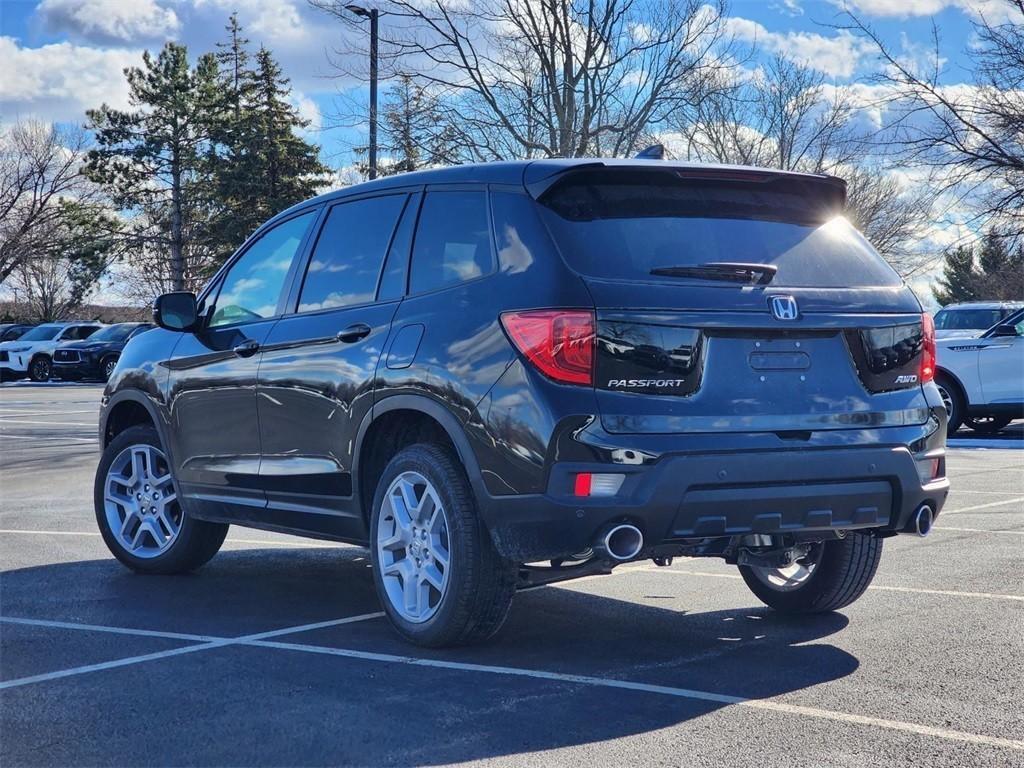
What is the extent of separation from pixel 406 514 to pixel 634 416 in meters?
1.19

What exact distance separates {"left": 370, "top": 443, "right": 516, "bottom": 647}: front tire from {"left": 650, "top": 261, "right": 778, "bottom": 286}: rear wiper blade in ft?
3.61

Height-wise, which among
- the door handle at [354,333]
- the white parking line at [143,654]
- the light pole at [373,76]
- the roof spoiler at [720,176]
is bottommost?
the white parking line at [143,654]

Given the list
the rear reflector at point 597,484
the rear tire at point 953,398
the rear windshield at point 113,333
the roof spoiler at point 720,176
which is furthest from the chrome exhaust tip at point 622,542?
the rear windshield at point 113,333

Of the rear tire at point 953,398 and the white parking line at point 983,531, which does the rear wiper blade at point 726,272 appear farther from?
the rear tire at point 953,398

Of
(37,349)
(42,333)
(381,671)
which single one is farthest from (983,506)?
(42,333)

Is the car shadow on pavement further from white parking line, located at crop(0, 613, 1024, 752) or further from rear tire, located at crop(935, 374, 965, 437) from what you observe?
rear tire, located at crop(935, 374, 965, 437)

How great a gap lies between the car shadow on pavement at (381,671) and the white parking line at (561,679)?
1.3 inches

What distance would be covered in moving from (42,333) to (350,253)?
3740 centimetres

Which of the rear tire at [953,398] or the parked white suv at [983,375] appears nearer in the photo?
the parked white suv at [983,375]

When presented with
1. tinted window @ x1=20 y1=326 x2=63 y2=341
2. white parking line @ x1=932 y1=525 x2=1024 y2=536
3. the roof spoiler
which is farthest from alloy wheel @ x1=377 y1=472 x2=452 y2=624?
tinted window @ x1=20 y1=326 x2=63 y2=341

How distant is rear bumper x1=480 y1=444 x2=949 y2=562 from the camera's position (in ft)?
15.5

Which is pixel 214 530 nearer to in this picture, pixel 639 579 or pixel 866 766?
pixel 639 579

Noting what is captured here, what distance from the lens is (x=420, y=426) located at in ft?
18.3

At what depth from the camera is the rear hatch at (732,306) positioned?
15.8ft
